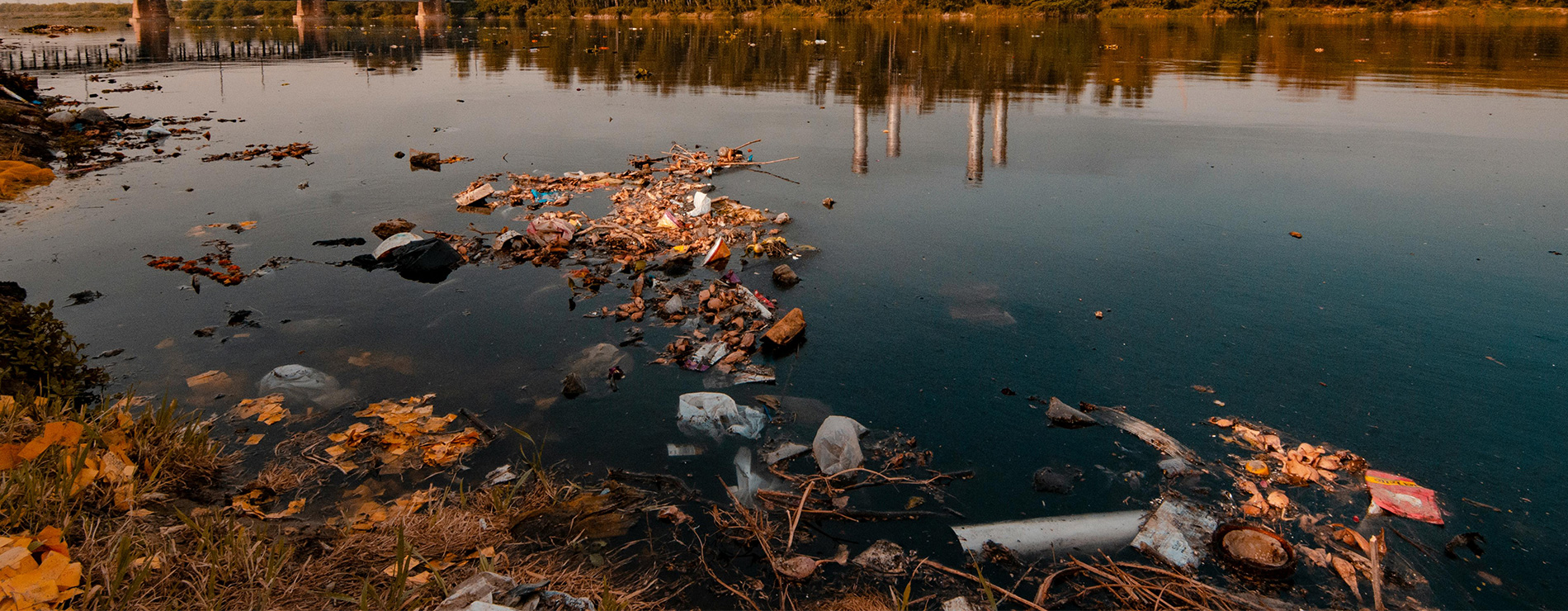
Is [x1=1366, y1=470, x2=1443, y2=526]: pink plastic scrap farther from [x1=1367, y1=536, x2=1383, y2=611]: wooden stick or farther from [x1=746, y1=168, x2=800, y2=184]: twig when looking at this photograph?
[x1=746, y1=168, x2=800, y2=184]: twig

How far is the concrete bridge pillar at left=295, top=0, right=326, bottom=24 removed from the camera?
75750 millimetres

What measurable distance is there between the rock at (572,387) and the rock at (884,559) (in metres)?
1.75

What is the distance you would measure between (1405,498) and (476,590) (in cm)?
335

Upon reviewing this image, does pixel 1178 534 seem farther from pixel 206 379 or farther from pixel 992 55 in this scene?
pixel 992 55

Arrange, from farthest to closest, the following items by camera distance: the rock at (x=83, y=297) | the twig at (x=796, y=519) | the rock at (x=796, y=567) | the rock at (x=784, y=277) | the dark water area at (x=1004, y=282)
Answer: the rock at (x=784, y=277) → the rock at (x=83, y=297) → the dark water area at (x=1004, y=282) → the twig at (x=796, y=519) → the rock at (x=796, y=567)

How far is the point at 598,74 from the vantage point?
18.6 metres

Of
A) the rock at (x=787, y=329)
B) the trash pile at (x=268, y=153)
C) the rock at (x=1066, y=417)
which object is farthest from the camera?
the trash pile at (x=268, y=153)

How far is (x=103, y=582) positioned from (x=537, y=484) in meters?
1.32

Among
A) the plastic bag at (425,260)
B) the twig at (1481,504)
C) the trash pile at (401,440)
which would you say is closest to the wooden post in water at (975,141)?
the plastic bag at (425,260)

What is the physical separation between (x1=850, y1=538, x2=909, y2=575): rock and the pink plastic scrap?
184 cm

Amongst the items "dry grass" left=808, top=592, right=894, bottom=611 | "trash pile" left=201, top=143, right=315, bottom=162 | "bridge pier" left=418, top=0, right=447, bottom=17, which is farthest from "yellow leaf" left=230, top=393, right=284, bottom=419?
"bridge pier" left=418, top=0, right=447, bottom=17

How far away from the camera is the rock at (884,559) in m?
2.69

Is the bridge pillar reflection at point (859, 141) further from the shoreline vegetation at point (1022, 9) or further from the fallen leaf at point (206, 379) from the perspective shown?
the shoreline vegetation at point (1022, 9)

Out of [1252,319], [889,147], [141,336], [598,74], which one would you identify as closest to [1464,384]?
[1252,319]
